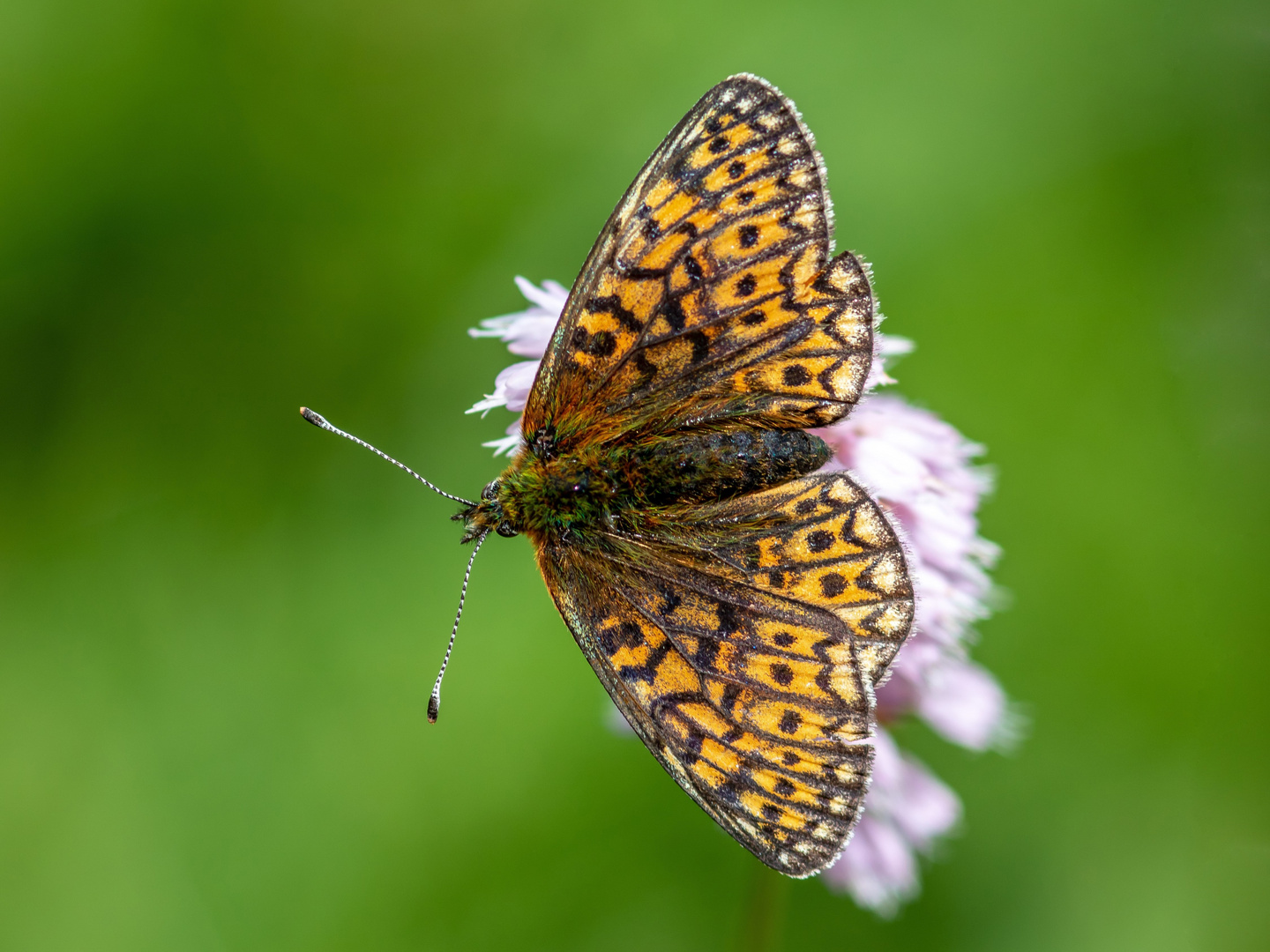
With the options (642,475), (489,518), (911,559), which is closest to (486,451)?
(489,518)

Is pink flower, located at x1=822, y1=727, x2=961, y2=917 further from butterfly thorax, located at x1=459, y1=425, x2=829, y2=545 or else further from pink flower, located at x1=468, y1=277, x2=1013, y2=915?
butterfly thorax, located at x1=459, y1=425, x2=829, y2=545

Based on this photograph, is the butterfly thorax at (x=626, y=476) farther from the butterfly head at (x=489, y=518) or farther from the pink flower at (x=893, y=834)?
the pink flower at (x=893, y=834)

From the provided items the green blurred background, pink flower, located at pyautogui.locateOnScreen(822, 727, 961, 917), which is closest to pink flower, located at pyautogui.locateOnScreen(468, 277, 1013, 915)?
pink flower, located at pyautogui.locateOnScreen(822, 727, 961, 917)

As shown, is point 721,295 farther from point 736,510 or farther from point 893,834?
point 893,834

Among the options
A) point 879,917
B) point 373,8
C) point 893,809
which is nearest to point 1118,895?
point 879,917

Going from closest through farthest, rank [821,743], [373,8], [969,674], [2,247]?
[821,743]
[969,674]
[2,247]
[373,8]

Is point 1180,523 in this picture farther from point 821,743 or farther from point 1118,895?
point 821,743
